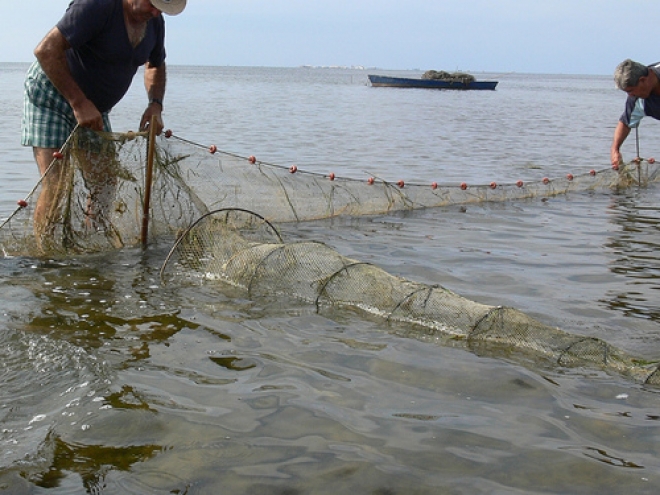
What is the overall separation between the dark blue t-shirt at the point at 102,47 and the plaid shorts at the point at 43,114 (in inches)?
8.0

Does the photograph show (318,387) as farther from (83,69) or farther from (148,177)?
(83,69)

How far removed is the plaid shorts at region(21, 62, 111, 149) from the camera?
16.6ft

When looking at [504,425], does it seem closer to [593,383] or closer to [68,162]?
[593,383]

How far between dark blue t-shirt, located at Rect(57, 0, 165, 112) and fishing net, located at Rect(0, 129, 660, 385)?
1.22 feet

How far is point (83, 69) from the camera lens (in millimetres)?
5059

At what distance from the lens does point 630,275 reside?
6039 mm

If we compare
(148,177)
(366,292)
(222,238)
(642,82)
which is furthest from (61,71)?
(642,82)

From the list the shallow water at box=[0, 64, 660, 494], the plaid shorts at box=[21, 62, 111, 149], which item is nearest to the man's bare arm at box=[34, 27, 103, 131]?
the plaid shorts at box=[21, 62, 111, 149]

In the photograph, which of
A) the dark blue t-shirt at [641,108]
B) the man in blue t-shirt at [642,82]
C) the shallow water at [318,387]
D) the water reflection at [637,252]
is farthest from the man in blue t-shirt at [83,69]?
the dark blue t-shirt at [641,108]

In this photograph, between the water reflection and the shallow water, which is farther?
the water reflection

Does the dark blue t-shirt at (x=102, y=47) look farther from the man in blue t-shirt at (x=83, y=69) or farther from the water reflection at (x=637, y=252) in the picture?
the water reflection at (x=637, y=252)

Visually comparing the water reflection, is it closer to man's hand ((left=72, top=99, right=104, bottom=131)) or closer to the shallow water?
the shallow water

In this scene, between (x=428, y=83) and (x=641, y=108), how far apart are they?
49.4 metres

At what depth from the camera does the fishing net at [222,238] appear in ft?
13.7
